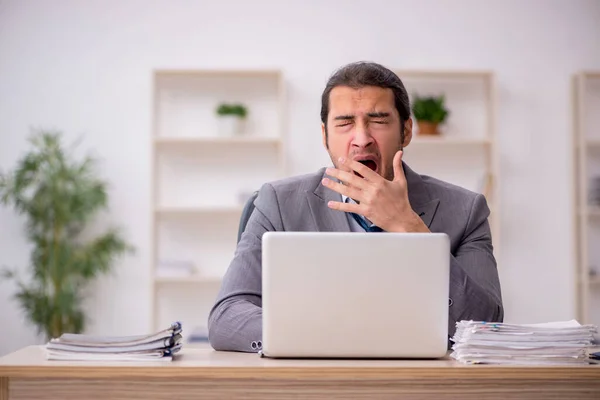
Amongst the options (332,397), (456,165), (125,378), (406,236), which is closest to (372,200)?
(406,236)

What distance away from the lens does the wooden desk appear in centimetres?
129

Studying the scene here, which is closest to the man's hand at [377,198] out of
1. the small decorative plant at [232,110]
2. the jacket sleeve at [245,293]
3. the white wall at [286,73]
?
the jacket sleeve at [245,293]

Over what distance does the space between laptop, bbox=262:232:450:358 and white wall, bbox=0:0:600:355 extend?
3.67m

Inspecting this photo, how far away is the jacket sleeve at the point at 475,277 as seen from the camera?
5.67ft

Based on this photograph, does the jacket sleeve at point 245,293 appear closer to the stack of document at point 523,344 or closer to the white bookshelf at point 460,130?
the stack of document at point 523,344

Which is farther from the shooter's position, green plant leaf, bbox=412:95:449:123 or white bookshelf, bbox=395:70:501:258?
white bookshelf, bbox=395:70:501:258

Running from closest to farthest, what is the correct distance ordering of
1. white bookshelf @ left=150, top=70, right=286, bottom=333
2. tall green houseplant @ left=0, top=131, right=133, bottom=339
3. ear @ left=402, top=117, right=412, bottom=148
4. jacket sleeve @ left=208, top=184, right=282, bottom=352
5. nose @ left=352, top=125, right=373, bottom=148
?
jacket sleeve @ left=208, top=184, right=282, bottom=352, nose @ left=352, top=125, right=373, bottom=148, ear @ left=402, top=117, right=412, bottom=148, tall green houseplant @ left=0, top=131, right=133, bottom=339, white bookshelf @ left=150, top=70, right=286, bottom=333

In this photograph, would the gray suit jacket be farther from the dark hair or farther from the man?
the dark hair

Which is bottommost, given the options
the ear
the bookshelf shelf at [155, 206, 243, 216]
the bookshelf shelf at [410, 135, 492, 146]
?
the bookshelf shelf at [155, 206, 243, 216]

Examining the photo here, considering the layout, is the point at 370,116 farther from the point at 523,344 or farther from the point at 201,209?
the point at 201,209

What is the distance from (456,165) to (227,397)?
3975mm

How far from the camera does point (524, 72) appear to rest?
203 inches

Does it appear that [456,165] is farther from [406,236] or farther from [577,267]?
[406,236]

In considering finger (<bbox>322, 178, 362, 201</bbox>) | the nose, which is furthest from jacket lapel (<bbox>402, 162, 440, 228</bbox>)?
finger (<bbox>322, 178, 362, 201</bbox>)
